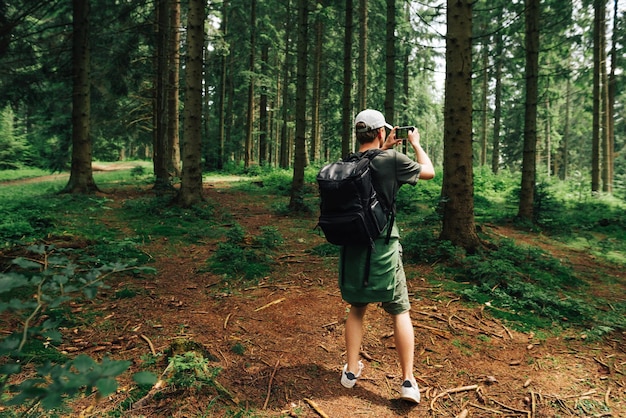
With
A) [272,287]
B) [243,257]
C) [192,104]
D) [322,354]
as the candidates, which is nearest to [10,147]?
[192,104]

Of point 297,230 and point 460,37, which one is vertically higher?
point 460,37

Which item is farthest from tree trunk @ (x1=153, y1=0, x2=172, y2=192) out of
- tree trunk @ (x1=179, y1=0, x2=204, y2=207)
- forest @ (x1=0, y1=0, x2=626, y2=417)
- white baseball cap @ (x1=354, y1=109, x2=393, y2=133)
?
white baseball cap @ (x1=354, y1=109, x2=393, y2=133)

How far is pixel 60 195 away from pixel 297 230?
289 inches

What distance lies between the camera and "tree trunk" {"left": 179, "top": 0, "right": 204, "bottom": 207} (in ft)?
30.1

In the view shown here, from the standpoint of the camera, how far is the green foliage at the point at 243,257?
18.5 feet

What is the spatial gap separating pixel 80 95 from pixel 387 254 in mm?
11734

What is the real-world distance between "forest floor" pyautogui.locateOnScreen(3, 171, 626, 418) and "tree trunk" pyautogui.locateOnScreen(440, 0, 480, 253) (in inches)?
48.3

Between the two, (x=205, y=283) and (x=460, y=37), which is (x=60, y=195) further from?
(x=460, y=37)

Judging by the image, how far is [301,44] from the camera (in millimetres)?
10758

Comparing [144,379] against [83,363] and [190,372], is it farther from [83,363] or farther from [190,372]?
[190,372]

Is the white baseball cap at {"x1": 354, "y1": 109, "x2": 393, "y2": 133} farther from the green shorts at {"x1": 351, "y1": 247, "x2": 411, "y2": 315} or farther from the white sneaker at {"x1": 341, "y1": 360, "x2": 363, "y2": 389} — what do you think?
the white sneaker at {"x1": 341, "y1": 360, "x2": 363, "y2": 389}

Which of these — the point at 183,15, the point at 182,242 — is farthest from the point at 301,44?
the point at 183,15

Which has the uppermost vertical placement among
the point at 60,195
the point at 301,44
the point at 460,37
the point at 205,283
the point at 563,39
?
the point at 563,39

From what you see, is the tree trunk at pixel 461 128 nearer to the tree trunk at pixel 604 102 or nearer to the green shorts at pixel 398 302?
the green shorts at pixel 398 302
